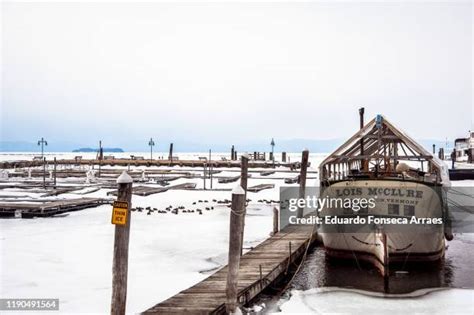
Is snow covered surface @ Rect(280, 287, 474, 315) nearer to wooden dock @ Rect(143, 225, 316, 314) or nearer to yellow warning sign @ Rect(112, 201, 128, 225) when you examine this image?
wooden dock @ Rect(143, 225, 316, 314)

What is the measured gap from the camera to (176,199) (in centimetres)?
3102

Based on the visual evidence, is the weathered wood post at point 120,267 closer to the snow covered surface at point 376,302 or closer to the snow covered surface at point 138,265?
the snow covered surface at point 138,265

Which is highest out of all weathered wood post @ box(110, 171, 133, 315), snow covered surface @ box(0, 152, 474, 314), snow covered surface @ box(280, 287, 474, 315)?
weathered wood post @ box(110, 171, 133, 315)

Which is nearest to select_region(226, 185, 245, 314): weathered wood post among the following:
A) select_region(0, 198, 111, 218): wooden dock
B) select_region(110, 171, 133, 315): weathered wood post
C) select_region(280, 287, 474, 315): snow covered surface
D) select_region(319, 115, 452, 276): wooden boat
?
select_region(280, 287, 474, 315): snow covered surface

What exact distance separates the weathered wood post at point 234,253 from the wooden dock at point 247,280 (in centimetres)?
23

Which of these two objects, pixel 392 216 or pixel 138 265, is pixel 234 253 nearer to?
pixel 138 265

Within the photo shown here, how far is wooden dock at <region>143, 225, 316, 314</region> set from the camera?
883 centimetres

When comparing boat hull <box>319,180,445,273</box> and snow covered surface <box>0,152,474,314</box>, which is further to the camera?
boat hull <box>319,180,445,273</box>

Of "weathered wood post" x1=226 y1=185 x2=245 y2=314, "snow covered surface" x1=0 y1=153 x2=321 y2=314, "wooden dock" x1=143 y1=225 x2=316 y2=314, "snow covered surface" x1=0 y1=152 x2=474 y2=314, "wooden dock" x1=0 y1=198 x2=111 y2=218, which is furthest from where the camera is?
"wooden dock" x1=0 y1=198 x2=111 y2=218

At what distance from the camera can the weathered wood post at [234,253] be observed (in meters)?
9.10

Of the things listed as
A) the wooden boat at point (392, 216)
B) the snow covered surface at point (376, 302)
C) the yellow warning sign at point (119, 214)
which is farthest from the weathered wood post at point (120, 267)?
the wooden boat at point (392, 216)

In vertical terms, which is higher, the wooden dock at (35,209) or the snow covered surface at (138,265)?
the wooden dock at (35,209)

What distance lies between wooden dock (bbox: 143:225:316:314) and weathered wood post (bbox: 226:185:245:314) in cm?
23

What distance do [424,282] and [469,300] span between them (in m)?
→ 1.87
